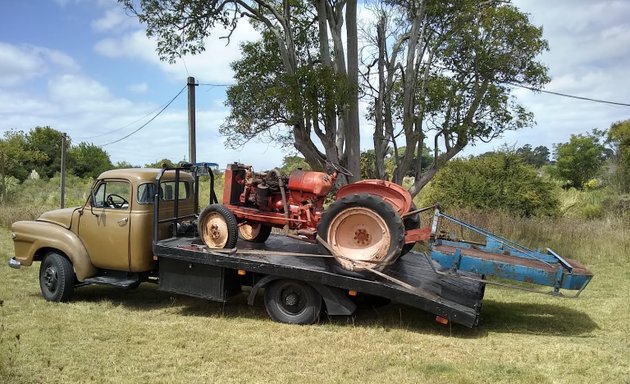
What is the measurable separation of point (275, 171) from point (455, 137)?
5.15 m

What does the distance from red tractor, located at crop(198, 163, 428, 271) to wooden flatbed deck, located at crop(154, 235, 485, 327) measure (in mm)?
218

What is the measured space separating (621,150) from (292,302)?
71.5ft

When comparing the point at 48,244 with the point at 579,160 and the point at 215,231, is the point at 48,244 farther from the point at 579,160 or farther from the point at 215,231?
the point at 579,160

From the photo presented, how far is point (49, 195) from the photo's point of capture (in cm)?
2348

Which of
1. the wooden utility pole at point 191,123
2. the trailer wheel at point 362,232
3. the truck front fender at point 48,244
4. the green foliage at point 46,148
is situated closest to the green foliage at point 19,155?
the green foliage at point 46,148

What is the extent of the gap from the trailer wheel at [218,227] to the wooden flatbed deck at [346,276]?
0.49 ft

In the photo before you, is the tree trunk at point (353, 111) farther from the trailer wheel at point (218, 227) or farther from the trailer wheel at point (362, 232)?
the trailer wheel at point (362, 232)

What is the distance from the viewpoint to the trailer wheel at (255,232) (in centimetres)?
766

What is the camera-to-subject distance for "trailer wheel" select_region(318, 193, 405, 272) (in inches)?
239

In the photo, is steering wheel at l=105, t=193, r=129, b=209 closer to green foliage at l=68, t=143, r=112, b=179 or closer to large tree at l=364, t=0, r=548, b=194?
large tree at l=364, t=0, r=548, b=194

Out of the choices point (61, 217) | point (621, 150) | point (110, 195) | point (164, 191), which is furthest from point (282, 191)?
point (621, 150)

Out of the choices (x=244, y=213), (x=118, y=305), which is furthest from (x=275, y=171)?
(x=118, y=305)

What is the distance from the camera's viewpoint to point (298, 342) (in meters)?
5.75

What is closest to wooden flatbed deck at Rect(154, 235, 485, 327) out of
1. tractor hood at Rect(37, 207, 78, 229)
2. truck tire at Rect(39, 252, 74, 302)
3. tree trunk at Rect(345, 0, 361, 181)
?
truck tire at Rect(39, 252, 74, 302)
